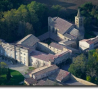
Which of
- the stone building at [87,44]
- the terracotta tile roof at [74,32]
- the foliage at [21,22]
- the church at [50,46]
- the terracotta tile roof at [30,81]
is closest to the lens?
the terracotta tile roof at [30,81]

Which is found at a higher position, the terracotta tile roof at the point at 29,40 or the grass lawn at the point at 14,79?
the terracotta tile roof at the point at 29,40

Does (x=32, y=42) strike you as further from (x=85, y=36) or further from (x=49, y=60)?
(x=85, y=36)

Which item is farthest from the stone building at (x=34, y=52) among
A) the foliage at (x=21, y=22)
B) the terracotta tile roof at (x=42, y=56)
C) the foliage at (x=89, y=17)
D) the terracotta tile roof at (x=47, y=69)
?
the foliage at (x=89, y=17)

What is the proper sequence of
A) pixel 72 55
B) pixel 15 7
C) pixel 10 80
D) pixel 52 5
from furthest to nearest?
pixel 52 5 → pixel 15 7 → pixel 72 55 → pixel 10 80

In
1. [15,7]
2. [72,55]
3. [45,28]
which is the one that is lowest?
[72,55]

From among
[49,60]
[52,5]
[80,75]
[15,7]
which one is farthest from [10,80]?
[52,5]

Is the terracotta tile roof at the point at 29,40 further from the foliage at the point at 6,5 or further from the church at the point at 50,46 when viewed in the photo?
the foliage at the point at 6,5
